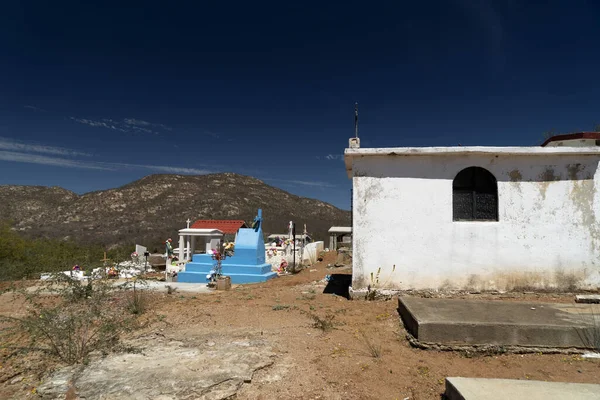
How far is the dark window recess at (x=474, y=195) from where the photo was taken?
7477 mm

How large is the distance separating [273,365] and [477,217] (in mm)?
5488

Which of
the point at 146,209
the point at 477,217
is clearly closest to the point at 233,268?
the point at 477,217

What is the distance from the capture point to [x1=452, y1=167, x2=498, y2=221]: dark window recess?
748 cm

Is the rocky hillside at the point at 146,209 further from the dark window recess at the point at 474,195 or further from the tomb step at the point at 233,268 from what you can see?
the dark window recess at the point at 474,195

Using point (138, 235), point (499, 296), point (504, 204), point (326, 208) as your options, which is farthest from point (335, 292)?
point (326, 208)

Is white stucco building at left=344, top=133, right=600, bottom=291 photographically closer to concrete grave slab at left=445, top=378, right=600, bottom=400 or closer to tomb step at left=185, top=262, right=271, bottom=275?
concrete grave slab at left=445, top=378, right=600, bottom=400

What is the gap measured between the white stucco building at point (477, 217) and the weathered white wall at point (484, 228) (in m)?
0.02

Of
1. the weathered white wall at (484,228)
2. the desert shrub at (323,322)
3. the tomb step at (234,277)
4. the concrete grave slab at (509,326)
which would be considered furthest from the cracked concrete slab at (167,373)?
the tomb step at (234,277)

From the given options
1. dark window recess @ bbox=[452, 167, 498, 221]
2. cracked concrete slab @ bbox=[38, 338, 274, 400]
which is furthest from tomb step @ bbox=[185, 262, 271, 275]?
cracked concrete slab @ bbox=[38, 338, 274, 400]

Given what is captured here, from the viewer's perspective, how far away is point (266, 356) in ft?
14.3

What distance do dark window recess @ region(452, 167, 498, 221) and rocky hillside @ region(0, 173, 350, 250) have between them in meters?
29.5

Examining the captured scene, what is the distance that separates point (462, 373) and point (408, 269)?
356cm

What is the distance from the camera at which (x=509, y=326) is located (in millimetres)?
4406

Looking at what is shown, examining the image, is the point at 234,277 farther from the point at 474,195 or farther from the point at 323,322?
the point at 474,195
